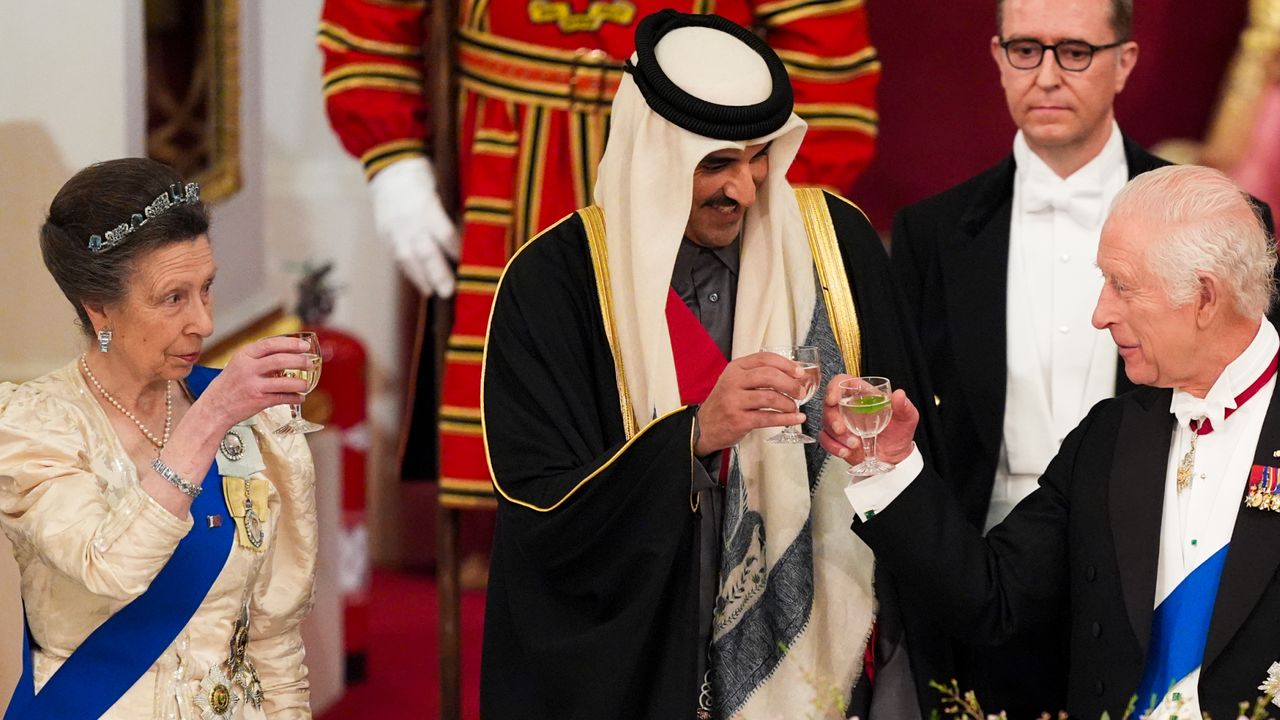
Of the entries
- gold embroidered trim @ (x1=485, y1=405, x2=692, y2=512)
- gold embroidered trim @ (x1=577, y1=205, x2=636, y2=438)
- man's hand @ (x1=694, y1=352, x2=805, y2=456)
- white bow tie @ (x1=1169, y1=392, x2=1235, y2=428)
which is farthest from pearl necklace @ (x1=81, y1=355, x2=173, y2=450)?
white bow tie @ (x1=1169, y1=392, x2=1235, y2=428)

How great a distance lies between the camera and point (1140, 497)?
271 centimetres

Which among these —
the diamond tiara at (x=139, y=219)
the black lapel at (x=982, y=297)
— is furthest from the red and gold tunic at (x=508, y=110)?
the diamond tiara at (x=139, y=219)

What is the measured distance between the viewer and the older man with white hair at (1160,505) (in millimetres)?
2576

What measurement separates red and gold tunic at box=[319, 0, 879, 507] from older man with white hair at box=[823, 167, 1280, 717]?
1.53 metres

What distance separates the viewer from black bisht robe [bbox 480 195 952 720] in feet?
8.90

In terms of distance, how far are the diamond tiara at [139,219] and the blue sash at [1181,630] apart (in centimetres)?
160

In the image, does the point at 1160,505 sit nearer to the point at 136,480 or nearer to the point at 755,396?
the point at 755,396

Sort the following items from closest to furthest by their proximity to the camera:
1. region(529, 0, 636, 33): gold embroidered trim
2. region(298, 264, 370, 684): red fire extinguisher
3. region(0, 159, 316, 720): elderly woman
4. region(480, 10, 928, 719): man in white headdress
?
region(0, 159, 316, 720): elderly woman
region(480, 10, 928, 719): man in white headdress
region(529, 0, 636, 33): gold embroidered trim
region(298, 264, 370, 684): red fire extinguisher

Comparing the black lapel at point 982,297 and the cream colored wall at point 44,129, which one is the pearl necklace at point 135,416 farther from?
the black lapel at point 982,297

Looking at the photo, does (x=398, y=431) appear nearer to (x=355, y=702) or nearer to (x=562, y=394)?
(x=355, y=702)

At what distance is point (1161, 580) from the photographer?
8.80 feet

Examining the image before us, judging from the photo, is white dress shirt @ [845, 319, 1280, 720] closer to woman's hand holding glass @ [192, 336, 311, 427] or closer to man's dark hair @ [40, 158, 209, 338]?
woman's hand holding glass @ [192, 336, 311, 427]

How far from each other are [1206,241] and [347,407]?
342 centimetres

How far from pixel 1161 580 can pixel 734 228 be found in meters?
0.87
